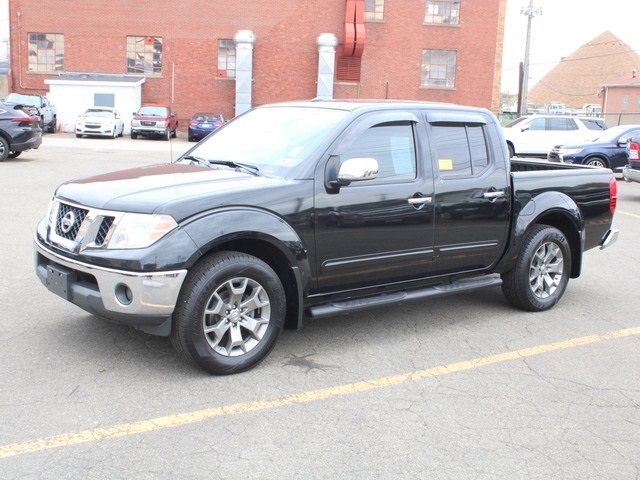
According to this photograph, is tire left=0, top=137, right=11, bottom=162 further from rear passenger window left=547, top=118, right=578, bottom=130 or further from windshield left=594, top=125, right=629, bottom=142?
rear passenger window left=547, top=118, right=578, bottom=130

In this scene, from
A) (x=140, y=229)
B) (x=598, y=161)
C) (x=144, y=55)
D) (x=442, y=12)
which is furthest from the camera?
(x=442, y=12)

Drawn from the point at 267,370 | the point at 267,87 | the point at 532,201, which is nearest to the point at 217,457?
the point at 267,370

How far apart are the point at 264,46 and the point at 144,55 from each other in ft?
23.2

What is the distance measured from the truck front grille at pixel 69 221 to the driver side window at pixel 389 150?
1851 mm

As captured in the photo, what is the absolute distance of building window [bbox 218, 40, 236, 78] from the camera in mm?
42969

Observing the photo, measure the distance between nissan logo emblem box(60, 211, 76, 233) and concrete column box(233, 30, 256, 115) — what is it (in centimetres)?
3691

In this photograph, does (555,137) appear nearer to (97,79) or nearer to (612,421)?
(612,421)

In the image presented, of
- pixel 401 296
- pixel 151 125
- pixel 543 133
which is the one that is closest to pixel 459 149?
pixel 401 296

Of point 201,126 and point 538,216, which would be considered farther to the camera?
point 201,126

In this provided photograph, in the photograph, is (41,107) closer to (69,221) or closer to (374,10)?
(374,10)

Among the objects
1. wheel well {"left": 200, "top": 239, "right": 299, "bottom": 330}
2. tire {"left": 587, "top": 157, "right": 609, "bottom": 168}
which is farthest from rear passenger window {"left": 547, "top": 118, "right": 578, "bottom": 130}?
wheel well {"left": 200, "top": 239, "right": 299, "bottom": 330}

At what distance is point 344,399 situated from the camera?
4.44 m

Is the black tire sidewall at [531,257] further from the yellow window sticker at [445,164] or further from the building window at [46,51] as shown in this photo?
the building window at [46,51]

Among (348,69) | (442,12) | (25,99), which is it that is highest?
(442,12)
